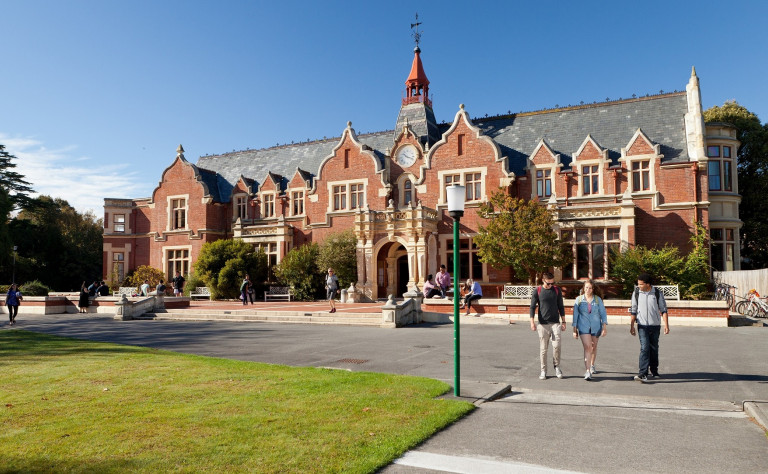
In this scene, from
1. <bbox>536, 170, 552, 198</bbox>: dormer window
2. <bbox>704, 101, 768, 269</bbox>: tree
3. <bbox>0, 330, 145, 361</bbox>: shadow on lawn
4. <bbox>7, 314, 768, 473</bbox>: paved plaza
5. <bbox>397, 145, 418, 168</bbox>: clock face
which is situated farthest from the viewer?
<bbox>704, 101, 768, 269</bbox>: tree

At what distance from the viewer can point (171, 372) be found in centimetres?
965

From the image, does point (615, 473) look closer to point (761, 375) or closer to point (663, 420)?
point (663, 420)

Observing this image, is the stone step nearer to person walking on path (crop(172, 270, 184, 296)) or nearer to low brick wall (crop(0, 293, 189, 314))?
low brick wall (crop(0, 293, 189, 314))

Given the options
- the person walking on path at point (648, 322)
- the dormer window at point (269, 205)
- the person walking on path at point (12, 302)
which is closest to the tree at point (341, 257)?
the dormer window at point (269, 205)

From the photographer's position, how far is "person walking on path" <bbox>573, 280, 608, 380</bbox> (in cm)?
977

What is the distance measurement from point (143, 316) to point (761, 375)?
22991 mm

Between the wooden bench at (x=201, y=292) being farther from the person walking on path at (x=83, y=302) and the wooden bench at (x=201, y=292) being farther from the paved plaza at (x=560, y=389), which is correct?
the paved plaza at (x=560, y=389)

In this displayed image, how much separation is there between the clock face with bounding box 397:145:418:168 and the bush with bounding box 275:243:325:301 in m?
7.88

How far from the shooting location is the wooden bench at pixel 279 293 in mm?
31734

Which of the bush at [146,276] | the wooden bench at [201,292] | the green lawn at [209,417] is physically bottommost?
the green lawn at [209,417]

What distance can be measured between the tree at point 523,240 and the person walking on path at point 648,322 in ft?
46.1

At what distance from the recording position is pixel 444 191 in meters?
31.3

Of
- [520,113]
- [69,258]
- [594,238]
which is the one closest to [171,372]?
[594,238]

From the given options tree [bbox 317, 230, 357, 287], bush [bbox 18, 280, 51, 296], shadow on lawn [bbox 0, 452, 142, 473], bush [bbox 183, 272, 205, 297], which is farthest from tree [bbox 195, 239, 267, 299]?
shadow on lawn [bbox 0, 452, 142, 473]
